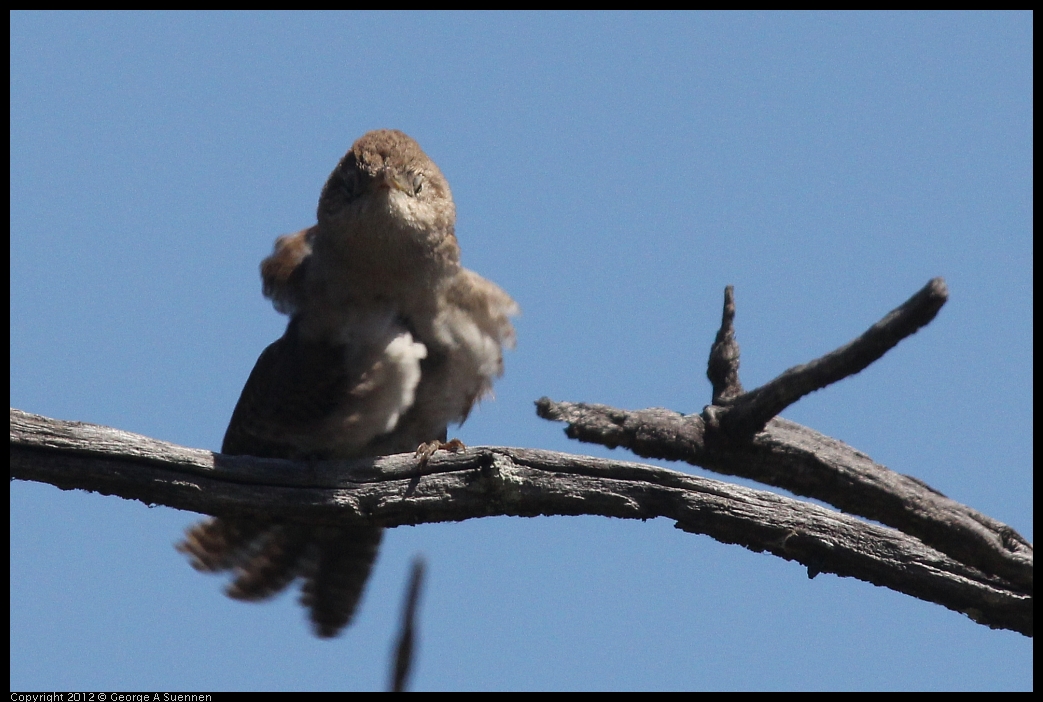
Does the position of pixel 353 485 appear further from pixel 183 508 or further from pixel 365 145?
pixel 365 145

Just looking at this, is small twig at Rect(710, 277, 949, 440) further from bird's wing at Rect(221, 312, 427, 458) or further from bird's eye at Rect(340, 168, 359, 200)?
bird's eye at Rect(340, 168, 359, 200)

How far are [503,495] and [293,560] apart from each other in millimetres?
1992

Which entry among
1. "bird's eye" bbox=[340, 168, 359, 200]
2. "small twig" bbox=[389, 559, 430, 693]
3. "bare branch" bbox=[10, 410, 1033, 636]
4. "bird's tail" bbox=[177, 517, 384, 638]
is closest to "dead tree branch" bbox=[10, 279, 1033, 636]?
"bare branch" bbox=[10, 410, 1033, 636]

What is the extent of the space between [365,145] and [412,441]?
61.1 inches

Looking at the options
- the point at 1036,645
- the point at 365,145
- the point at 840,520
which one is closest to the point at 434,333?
the point at 365,145

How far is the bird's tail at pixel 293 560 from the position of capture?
5418mm

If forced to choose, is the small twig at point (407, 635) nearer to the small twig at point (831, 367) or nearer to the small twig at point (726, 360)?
the small twig at point (831, 367)

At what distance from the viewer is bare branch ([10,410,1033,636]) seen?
4.01 m

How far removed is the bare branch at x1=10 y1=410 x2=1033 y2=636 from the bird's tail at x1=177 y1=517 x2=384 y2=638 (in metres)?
1.27

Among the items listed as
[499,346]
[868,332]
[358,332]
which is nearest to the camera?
[868,332]

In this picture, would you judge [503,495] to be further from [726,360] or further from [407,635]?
[407,635]

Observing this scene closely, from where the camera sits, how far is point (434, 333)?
5.11m

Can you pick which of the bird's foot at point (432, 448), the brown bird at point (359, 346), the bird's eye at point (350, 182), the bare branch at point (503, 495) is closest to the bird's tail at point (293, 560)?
the brown bird at point (359, 346)
